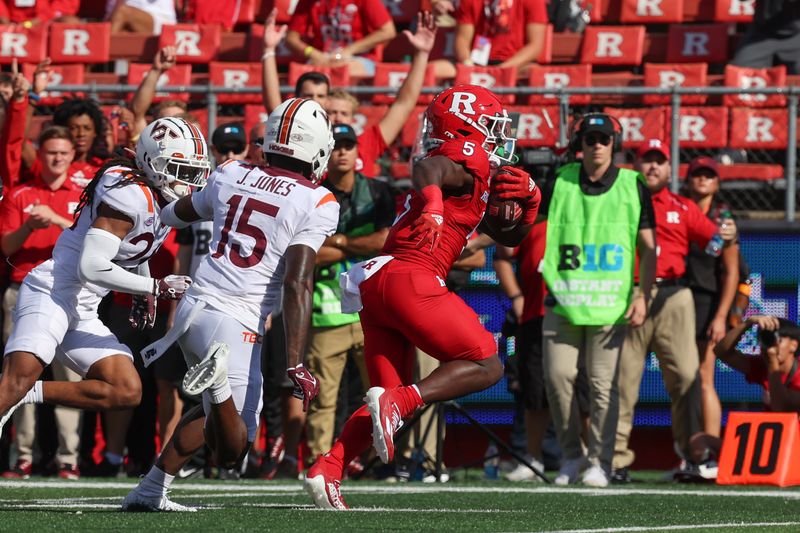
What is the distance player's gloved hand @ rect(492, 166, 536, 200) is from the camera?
19.1ft

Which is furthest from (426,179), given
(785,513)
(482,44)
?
(482,44)

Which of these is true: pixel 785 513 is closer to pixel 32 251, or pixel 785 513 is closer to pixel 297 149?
pixel 297 149

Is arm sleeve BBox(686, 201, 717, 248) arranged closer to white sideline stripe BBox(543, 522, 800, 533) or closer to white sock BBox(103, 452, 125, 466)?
white sideline stripe BBox(543, 522, 800, 533)

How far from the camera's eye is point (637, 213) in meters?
8.15

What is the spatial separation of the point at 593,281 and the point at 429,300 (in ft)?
9.46

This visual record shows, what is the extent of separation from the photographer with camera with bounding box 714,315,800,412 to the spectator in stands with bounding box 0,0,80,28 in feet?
22.5

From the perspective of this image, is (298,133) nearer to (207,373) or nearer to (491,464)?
(207,373)

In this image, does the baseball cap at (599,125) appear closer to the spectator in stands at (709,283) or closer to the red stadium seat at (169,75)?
the spectator in stands at (709,283)

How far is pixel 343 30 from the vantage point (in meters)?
11.3

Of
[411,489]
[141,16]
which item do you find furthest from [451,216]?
[141,16]

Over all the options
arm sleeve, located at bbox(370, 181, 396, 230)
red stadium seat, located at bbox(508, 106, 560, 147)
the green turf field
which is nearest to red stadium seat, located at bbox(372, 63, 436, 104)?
red stadium seat, located at bbox(508, 106, 560, 147)

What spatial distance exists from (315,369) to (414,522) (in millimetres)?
3332

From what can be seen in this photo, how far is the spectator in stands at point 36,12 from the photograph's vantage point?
12.6 m

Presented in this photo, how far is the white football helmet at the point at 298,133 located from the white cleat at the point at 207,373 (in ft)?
2.98
